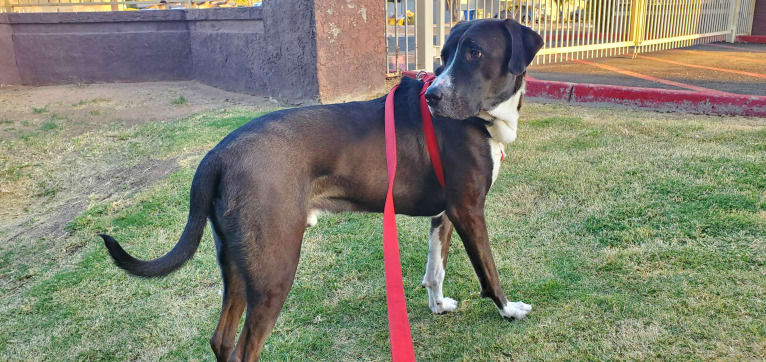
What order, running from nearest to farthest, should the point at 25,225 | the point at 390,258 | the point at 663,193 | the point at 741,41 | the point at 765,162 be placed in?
the point at 390,258 → the point at 663,193 → the point at 765,162 → the point at 25,225 → the point at 741,41

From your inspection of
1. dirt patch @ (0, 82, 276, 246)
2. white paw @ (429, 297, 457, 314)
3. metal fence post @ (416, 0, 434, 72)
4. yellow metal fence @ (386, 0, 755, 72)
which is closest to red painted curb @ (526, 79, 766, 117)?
yellow metal fence @ (386, 0, 755, 72)

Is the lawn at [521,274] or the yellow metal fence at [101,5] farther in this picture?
the yellow metal fence at [101,5]

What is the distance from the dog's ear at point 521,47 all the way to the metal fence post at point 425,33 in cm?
595

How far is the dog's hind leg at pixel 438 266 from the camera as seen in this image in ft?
10.2

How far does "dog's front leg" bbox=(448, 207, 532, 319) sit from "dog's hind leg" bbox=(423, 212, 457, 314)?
277mm

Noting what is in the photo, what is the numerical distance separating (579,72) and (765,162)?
508 centimetres

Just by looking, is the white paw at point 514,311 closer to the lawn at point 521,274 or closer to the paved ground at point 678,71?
the lawn at point 521,274

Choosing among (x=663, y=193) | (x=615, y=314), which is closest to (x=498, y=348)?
(x=615, y=314)

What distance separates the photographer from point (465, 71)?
2.68 meters

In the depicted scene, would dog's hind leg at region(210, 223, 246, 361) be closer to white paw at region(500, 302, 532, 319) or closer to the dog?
the dog

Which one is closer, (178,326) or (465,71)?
(465,71)

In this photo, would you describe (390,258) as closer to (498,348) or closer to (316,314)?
(498,348)

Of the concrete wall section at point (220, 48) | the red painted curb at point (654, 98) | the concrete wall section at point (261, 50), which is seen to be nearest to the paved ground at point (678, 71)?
the red painted curb at point (654, 98)

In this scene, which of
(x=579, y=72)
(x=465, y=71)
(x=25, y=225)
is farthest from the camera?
(x=579, y=72)
